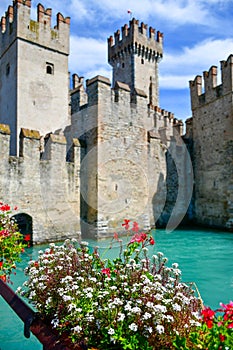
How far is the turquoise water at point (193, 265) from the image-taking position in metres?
4.37

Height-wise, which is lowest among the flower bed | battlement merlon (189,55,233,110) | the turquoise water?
the turquoise water

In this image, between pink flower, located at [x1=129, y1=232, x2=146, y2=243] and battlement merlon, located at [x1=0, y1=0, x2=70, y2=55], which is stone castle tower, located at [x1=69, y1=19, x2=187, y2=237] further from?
pink flower, located at [x1=129, y1=232, x2=146, y2=243]

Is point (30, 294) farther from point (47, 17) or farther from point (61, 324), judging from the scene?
point (47, 17)

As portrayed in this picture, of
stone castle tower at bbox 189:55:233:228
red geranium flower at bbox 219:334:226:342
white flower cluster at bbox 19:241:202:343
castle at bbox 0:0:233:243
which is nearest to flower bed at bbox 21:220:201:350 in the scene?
white flower cluster at bbox 19:241:202:343

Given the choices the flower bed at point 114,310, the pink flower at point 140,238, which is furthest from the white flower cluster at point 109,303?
the pink flower at point 140,238

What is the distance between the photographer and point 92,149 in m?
11.8

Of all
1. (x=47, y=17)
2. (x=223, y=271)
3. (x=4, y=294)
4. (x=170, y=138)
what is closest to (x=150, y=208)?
(x=170, y=138)

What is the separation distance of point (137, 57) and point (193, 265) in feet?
84.3

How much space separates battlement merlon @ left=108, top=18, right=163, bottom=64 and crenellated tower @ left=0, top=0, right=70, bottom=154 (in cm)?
1395

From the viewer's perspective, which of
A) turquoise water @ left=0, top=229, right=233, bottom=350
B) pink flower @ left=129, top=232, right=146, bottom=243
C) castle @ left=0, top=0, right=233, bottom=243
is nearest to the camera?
pink flower @ left=129, top=232, right=146, bottom=243

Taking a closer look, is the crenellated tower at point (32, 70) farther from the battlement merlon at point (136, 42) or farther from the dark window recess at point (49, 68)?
the battlement merlon at point (136, 42)

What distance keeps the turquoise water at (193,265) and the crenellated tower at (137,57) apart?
1931 cm

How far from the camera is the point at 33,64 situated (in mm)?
15258

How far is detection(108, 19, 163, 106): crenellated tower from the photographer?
29172 millimetres
